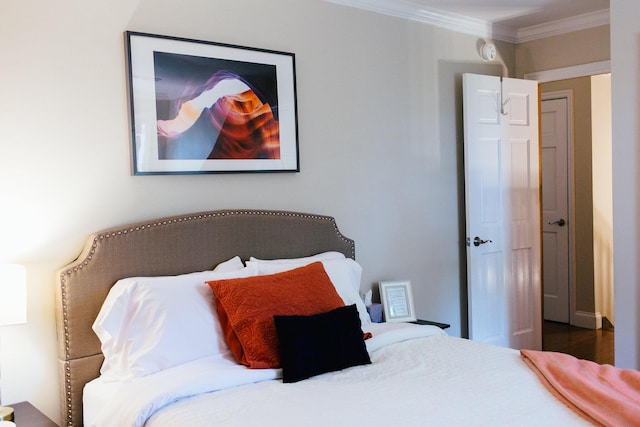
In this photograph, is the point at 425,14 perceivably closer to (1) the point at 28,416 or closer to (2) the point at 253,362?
(2) the point at 253,362

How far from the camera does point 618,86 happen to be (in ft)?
12.0

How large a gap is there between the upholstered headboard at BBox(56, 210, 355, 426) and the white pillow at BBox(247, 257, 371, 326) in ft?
0.52

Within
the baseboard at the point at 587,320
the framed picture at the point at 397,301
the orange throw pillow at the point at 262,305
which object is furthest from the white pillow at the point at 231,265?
the baseboard at the point at 587,320

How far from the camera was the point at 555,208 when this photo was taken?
5883 mm

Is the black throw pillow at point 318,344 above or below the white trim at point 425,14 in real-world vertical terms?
below

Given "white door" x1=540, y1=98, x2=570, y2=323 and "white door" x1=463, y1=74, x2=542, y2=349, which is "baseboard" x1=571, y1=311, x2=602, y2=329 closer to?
"white door" x1=540, y1=98, x2=570, y2=323

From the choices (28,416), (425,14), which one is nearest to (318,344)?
(28,416)

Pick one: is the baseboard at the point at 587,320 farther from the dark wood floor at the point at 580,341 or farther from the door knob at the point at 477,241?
the door knob at the point at 477,241

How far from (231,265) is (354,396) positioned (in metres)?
1.09

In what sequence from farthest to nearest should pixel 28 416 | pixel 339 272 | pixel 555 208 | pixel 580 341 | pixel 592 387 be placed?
pixel 555 208, pixel 580 341, pixel 339 272, pixel 28 416, pixel 592 387

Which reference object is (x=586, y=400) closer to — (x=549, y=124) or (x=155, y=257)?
(x=155, y=257)

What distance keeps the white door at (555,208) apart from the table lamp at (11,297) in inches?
192

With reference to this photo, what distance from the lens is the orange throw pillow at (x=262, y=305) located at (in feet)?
8.30

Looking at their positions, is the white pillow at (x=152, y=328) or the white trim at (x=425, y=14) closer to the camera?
the white pillow at (x=152, y=328)
